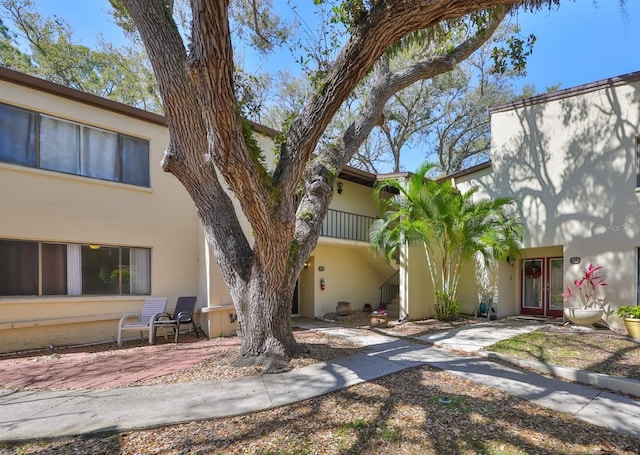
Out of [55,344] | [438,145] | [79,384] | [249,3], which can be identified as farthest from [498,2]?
[438,145]

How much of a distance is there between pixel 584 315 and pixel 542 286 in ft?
8.13

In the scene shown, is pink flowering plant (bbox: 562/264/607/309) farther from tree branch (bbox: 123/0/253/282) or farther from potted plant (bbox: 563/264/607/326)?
tree branch (bbox: 123/0/253/282)

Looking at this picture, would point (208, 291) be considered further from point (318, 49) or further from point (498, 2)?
point (498, 2)

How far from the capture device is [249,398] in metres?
4.22

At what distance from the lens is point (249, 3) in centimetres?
889

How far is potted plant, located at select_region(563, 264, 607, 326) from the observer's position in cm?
913

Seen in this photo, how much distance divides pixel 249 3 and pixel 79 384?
9.35 metres

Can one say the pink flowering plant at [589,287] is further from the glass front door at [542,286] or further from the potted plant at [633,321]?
the potted plant at [633,321]

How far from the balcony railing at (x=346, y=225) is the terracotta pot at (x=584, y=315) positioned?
21.4ft

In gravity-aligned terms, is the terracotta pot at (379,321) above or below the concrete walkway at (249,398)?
below

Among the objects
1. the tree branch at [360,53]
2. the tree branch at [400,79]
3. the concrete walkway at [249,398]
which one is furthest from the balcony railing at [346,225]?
the tree branch at [360,53]

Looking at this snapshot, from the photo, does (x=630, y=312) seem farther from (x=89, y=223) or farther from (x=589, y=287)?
(x=89, y=223)

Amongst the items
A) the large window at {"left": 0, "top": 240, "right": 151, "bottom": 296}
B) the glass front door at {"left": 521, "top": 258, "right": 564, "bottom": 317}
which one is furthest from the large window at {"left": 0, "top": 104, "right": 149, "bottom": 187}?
the glass front door at {"left": 521, "top": 258, "right": 564, "bottom": 317}

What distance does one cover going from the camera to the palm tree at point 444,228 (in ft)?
31.4
